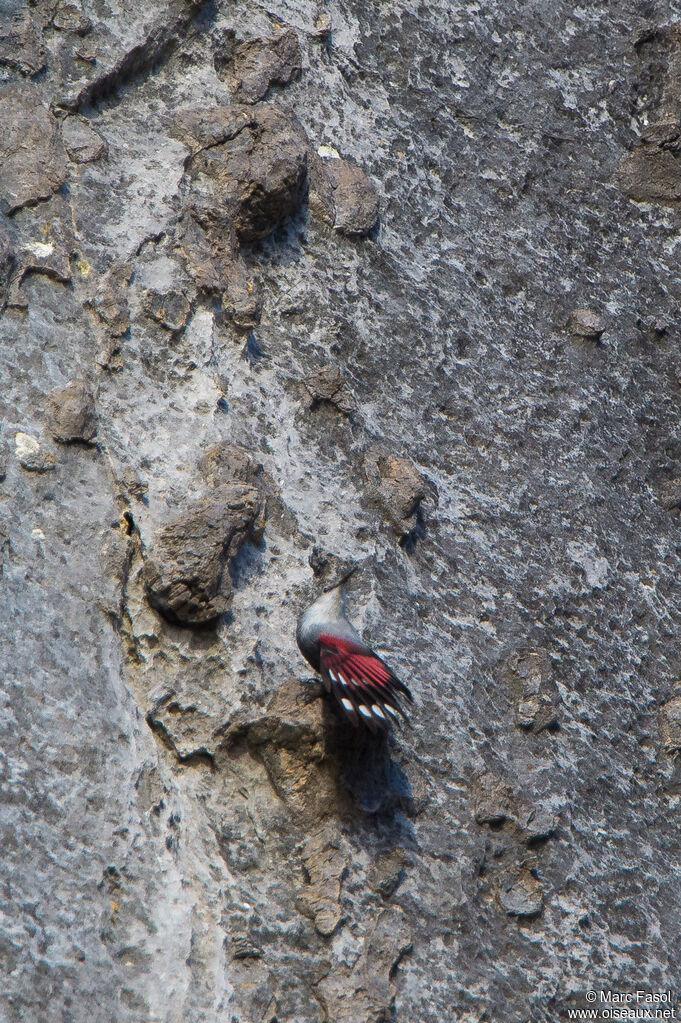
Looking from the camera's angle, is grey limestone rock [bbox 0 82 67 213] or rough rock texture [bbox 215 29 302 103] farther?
rough rock texture [bbox 215 29 302 103]

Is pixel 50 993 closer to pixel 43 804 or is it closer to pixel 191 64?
pixel 43 804

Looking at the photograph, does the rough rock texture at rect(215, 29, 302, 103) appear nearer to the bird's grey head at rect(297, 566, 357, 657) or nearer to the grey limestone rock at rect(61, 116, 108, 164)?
the grey limestone rock at rect(61, 116, 108, 164)

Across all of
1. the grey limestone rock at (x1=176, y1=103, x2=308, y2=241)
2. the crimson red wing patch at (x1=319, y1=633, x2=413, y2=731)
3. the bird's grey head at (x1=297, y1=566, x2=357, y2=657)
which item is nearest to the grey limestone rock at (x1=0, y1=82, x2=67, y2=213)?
the grey limestone rock at (x1=176, y1=103, x2=308, y2=241)

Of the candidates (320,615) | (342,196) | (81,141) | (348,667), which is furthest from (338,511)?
(81,141)

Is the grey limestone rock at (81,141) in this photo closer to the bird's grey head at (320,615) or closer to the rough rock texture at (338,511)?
the rough rock texture at (338,511)

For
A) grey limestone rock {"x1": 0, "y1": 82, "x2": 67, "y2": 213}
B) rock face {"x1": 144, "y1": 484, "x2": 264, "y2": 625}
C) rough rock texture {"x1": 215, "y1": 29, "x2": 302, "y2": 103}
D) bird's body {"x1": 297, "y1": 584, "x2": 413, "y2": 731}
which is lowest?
rock face {"x1": 144, "y1": 484, "x2": 264, "y2": 625}

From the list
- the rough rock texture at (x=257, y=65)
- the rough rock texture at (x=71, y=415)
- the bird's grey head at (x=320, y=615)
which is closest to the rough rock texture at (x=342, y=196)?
the rough rock texture at (x=257, y=65)

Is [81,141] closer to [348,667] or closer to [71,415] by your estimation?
[71,415]
